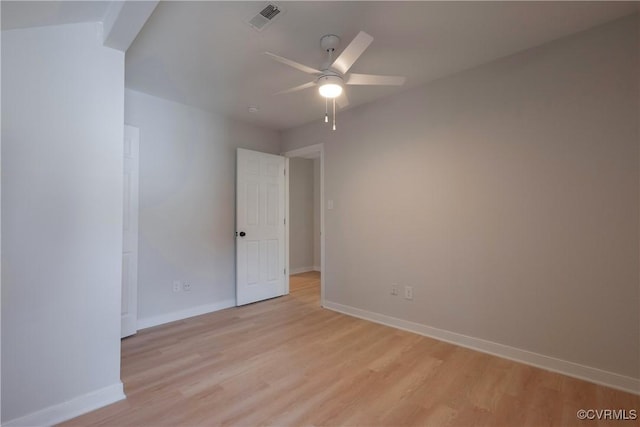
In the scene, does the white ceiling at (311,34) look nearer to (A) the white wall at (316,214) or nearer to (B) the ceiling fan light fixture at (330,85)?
(B) the ceiling fan light fixture at (330,85)

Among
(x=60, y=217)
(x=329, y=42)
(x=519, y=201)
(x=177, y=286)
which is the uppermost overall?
(x=329, y=42)

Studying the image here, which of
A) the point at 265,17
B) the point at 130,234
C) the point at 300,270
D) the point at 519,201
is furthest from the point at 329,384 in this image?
the point at 300,270

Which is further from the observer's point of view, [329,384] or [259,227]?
[259,227]

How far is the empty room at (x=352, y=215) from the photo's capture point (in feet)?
5.48

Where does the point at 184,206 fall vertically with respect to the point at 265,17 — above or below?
below

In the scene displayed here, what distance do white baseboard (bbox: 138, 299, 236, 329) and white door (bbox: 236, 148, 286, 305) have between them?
19 centimetres

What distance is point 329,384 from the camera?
2.05 m

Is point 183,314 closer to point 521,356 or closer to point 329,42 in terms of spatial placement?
point 329,42

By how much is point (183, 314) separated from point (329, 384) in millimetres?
2156

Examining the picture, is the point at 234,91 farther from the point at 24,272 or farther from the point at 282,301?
the point at 282,301

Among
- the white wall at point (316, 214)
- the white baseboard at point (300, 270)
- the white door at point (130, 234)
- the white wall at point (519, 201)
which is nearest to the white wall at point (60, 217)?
the white door at point (130, 234)

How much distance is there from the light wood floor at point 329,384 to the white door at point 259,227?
3.37 feet

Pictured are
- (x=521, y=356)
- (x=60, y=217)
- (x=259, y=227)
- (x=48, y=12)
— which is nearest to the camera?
(x=48, y=12)

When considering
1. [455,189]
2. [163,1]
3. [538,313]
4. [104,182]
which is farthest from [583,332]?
[163,1]
